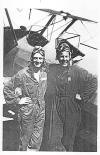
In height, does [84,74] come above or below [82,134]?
above

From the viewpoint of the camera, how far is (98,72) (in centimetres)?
121

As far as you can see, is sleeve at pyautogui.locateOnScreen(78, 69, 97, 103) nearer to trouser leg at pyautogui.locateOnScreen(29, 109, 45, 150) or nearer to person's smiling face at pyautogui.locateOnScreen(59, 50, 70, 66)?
person's smiling face at pyautogui.locateOnScreen(59, 50, 70, 66)

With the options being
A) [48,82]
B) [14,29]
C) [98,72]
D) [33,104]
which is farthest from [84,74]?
[14,29]

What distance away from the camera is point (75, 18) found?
120cm

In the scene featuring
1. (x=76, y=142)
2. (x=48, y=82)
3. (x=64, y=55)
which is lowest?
(x=76, y=142)

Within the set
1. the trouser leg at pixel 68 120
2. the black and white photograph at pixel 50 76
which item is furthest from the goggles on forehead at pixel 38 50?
the trouser leg at pixel 68 120

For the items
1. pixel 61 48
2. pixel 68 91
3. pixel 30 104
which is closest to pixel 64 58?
pixel 61 48

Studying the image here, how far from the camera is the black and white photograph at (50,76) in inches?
47.4

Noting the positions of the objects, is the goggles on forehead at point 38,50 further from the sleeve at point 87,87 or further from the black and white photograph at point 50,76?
the sleeve at point 87,87

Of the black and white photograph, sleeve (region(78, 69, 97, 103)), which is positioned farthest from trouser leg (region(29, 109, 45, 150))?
sleeve (region(78, 69, 97, 103))

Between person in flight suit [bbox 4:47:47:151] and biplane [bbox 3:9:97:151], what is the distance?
4cm

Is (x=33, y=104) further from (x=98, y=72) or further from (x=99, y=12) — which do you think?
(x=99, y=12)

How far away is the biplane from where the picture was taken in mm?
1203

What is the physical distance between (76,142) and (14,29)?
2.14ft
